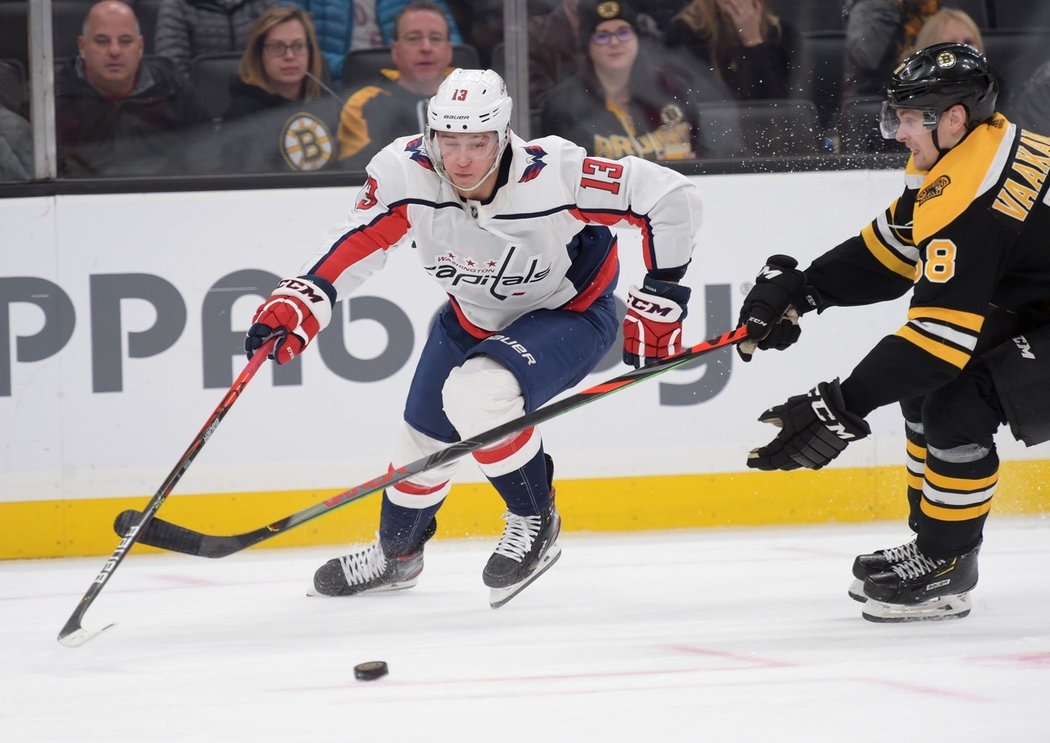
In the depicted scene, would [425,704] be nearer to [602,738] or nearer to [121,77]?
[602,738]

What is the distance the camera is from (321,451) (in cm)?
398

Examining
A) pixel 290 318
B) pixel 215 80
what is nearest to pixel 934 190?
pixel 290 318

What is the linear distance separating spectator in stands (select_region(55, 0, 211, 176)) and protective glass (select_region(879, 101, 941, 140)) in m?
2.25

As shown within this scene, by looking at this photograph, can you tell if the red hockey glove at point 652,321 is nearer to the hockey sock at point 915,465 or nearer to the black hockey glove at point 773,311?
the black hockey glove at point 773,311

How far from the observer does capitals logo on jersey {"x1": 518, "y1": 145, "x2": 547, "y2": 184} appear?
9.14 ft

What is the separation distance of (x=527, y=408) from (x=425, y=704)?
2.95 feet

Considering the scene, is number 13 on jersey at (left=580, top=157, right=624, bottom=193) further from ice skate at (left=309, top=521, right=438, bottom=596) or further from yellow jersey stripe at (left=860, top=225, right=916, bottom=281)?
ice skate at (left=309, top=521, right=438, bottom=596)

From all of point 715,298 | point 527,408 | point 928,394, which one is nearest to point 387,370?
point 715,298

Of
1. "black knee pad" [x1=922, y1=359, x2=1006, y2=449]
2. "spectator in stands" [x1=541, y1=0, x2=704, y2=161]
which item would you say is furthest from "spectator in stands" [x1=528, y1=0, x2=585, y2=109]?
"black knee pad" [x1=922, y1=359, x2=1006, y2=449]

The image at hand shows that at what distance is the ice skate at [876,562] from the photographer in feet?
8.43

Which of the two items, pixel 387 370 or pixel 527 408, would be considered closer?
pixel 527 408

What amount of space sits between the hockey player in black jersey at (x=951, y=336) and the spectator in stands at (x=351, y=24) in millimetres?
1967

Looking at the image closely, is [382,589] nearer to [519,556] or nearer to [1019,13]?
[519,556]

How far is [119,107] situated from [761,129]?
6.56ft
